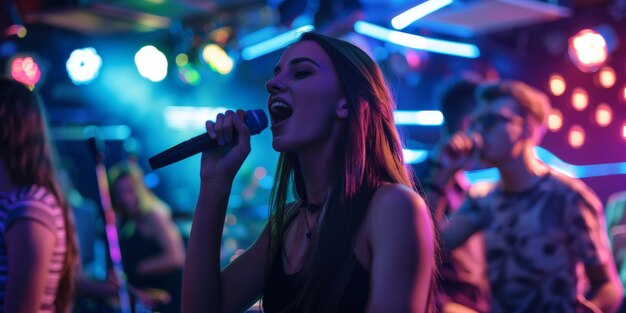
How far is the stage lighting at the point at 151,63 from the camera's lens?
755 centimetres

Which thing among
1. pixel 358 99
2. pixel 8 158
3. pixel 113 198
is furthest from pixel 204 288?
pixel 113 198

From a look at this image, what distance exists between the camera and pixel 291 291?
1.54 m

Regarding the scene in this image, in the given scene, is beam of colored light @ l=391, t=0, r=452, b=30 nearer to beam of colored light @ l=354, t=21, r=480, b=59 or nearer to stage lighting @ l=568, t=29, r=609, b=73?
beam of colored light @ l=354, t=21, r=480, b=59

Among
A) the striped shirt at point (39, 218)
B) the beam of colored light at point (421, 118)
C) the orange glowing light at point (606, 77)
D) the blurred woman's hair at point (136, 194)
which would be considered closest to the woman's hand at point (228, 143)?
the striped shirt at point (39, 218)

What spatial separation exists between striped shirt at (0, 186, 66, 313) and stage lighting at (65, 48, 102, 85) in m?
5.43

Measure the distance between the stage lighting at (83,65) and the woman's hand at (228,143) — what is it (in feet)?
19.7

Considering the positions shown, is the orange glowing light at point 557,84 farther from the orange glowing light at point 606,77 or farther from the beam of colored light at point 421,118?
the beam of colored light at point 421,118

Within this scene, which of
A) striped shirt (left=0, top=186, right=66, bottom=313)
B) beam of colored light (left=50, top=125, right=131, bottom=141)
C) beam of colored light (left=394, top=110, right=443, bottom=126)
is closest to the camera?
striped shirt (left=0, top=186, right=66, bottom=313)

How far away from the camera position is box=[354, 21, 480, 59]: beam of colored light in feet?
21.1

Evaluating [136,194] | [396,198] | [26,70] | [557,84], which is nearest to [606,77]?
[557,84]

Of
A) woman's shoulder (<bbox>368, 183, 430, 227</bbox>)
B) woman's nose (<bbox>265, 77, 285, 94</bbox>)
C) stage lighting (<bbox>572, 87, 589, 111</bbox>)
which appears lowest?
stage lighting (<bbox>572, 87, 589, 111</bbox>)

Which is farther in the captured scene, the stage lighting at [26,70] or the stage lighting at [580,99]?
the stage lighting at [580,99]

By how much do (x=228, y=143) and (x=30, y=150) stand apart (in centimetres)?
90

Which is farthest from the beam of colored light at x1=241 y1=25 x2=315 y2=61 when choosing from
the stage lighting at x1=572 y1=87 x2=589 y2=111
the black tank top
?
the black tank top
